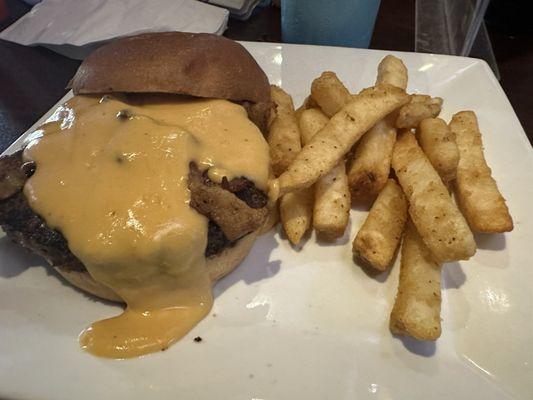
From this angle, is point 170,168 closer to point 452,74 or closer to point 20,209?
point 20,209

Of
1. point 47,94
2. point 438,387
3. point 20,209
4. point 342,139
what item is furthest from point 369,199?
point 47,94

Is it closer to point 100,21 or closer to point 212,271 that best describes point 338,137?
point 212,271

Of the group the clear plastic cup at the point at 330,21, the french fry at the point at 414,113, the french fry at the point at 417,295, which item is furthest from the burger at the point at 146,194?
the clear plastic cup at the point at 330,21

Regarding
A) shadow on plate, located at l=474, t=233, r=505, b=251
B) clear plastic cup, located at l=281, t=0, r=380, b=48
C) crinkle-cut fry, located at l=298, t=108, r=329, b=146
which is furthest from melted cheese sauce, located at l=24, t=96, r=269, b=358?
clear plastic cup, located at l=281, t=0, r=380, b=48

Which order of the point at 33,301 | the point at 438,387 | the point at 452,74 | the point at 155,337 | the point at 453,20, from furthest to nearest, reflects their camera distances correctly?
the point at 453,20, the point at 452,74, the point at 33,301, the point at 155,337, the point at 438,387

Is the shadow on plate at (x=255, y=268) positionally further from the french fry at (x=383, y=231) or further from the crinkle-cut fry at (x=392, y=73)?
the crinkle-cut fry at (x=392, y=73)

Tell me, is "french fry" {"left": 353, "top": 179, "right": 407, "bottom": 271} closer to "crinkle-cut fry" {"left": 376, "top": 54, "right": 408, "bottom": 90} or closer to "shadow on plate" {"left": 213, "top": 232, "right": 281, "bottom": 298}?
"shadow on plate" {"left": 213, "top": 232, "right": 281, "bottom": 298}
